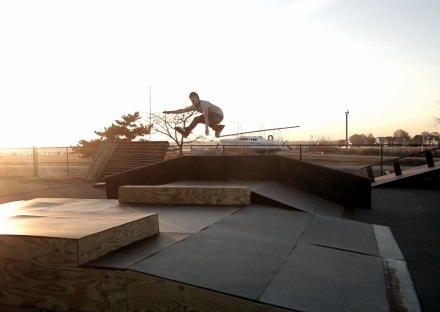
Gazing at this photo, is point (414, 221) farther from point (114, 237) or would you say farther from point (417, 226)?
point (114, 237)

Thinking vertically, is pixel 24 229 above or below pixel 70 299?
above

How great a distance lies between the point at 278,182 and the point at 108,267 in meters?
6.27

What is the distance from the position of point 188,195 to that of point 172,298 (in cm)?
352

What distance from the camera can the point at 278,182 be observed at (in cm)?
895

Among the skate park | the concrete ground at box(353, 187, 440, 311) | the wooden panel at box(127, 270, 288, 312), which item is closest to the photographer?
the wooden panel at box(127, 270, 288, 312)

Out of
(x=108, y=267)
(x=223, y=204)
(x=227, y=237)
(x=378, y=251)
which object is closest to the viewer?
(x=108, y=267)

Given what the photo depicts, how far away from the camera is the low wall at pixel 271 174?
29.1 feet

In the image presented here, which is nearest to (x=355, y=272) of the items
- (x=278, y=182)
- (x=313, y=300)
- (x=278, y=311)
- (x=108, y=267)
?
(x=313, y=300)

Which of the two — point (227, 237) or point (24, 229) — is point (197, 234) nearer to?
point (227, 237)

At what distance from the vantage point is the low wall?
8.88 meters

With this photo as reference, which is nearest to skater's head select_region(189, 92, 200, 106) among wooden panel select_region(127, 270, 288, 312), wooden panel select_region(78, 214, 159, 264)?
wooden panel select_region(78, 214, 159, 264)

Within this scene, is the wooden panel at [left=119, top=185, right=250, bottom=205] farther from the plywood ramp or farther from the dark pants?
the dark pants

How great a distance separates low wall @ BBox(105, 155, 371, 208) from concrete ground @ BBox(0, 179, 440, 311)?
1.78 feet

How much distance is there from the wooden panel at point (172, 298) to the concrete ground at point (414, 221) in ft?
5.95
